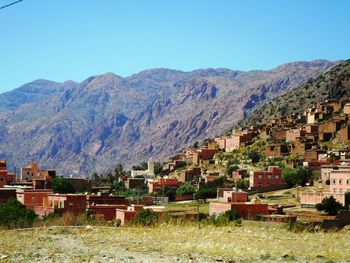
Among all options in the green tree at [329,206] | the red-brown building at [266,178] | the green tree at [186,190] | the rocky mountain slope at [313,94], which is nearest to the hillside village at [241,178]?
the red-brown building at [266,178]

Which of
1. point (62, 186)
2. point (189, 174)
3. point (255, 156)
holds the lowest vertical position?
point (62, 186)

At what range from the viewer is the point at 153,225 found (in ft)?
41.1

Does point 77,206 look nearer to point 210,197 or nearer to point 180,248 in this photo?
point 210,197

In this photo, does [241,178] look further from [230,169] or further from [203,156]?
[203,156]

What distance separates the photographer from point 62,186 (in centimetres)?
5541

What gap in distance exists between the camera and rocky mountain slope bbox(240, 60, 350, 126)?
87.5 m

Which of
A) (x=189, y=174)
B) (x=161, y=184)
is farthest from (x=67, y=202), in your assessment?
(x=189, y=174)

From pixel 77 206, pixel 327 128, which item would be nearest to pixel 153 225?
pixel 77 206

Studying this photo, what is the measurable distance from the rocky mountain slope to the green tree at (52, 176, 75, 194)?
130 ft

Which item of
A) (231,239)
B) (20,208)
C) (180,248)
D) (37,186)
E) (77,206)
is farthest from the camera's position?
(37,186)

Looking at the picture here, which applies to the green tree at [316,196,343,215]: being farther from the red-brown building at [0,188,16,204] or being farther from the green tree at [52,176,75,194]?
the green tree at [52,176,75,194]

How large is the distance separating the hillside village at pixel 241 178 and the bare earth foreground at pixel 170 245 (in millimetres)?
18776

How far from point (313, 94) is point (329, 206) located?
61.1 m

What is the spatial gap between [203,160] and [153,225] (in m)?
62.7
